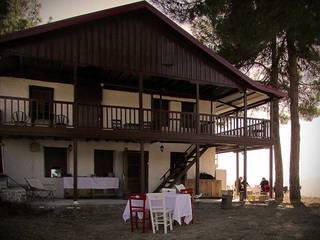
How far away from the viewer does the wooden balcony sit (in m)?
18.2

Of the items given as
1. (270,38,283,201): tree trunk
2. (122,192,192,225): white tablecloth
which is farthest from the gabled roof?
(122,192,192,225): white tablecloth

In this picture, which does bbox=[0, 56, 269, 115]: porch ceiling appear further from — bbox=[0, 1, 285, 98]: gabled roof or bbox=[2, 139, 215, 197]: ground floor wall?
bbox=[2, 139, 215, 197]: ground floor wall

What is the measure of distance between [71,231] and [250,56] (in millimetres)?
16321

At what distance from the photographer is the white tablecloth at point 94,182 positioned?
20.0 meters

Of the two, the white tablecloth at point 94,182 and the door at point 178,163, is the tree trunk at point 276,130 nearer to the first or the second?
the door at point 178,163

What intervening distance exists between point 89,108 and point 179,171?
17.3ft

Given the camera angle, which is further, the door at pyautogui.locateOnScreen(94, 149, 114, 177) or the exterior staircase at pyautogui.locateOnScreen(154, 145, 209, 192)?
the exterior staircase at pyautogui.locateOnScreen(154, 145, 209, 192)

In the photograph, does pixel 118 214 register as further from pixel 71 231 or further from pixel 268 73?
pixel 268 73

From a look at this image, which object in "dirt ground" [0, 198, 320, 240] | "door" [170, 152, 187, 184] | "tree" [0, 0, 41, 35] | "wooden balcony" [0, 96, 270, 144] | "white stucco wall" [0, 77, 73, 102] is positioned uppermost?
"tree" [0, 0, 41, 35]

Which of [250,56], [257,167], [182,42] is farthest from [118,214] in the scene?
[257,167]

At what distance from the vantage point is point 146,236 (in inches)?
491

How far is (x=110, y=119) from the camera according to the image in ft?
71.7

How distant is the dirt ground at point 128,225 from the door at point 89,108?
4.26m

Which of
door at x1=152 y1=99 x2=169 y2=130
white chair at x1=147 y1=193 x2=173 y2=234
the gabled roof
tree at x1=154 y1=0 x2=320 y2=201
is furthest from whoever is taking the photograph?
door at x1=152 y1=99 x2=169 y2=130
